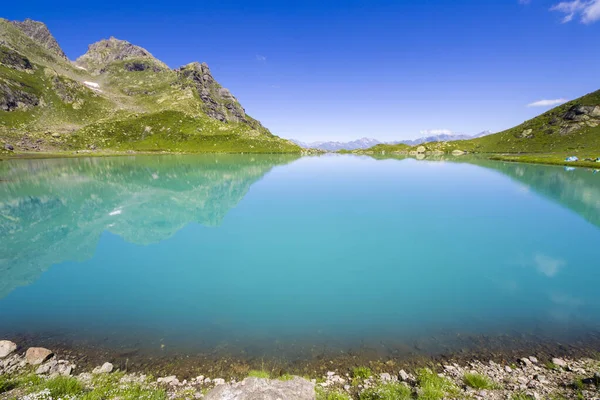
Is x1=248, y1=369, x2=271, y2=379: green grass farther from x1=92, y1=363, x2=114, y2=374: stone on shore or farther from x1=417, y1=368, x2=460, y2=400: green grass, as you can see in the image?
x1=92, y1=363, x2=114, y2=374: stone on shore

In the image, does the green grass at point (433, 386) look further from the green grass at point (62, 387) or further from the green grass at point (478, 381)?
the green grass at point (62, 387)

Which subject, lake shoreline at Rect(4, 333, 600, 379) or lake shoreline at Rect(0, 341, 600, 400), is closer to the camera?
A: lake shoreline at Rect(0, 341, 600, 400)

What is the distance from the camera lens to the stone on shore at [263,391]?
6.93m

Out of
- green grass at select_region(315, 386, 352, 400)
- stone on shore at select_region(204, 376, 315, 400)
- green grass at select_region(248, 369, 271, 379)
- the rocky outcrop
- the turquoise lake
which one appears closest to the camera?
stone on shore at select_region(204, 376, 315, 400)

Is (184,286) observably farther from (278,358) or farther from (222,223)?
(222,223)

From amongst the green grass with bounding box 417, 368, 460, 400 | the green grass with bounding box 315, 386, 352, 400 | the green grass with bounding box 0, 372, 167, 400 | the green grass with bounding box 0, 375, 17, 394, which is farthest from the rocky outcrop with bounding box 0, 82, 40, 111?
the green grass with bounding box 417, 368, 460, 400

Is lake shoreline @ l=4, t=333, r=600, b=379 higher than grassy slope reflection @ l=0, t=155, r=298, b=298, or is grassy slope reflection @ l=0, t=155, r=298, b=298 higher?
grassy slope reflection @ l=0, t=155, r=298, b=298

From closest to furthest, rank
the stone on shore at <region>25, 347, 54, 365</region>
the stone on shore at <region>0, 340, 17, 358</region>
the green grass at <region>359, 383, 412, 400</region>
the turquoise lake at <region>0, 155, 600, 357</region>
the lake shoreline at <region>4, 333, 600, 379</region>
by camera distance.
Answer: the green grass at <region>359, 383, 412, 400</region> < the stone on shore at <region>25, 347, 54, 365</region> < the lake shoreline at <region>4, 333, 600, 379</region> < the stone on shore at <region>0, 340, 17, 358</region> < the turquoise lake at <region>0, 155, 600, 357</region>

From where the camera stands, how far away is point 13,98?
189 m

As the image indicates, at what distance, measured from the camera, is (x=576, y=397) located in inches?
304

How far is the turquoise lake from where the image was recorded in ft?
40.8

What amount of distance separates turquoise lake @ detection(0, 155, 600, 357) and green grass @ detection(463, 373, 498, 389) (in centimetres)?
223

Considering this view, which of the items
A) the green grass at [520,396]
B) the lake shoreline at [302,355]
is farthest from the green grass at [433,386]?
the green grass at [520,396]

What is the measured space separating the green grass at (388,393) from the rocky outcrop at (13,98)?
272 metres
